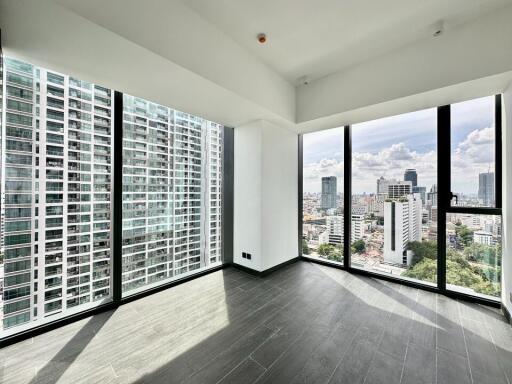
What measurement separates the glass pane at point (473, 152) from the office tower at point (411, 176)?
0.36m

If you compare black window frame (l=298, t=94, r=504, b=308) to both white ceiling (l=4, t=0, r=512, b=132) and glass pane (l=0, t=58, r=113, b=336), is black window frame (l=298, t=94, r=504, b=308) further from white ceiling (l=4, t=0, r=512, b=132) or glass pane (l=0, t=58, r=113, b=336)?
glass pane (l=0, t=58, r=113, b=336)

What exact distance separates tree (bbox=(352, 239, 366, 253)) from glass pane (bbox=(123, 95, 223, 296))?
2.20 m

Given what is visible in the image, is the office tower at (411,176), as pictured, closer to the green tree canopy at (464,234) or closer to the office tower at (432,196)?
the office tower at (432,196)

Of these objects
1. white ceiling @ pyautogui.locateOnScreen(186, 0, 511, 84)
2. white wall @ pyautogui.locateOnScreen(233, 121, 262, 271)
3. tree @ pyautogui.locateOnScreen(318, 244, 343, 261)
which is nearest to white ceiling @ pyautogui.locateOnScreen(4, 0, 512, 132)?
white ceiling @ pyautogui.locateOnScreen(186, 0, 511, 84)

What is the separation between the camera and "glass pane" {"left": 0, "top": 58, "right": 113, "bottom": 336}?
178 cm

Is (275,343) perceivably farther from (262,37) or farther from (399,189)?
(262,37)

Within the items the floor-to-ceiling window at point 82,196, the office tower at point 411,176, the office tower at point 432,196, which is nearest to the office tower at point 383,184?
the office tower at point 411,176

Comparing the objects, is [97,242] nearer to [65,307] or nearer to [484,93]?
[65,307]

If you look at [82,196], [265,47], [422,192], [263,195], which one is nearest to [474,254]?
[422,192]

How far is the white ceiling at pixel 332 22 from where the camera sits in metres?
1.86

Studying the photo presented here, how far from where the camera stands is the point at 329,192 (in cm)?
366

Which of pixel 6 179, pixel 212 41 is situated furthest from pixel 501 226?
pixel 6 179

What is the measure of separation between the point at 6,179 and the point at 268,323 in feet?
8.50

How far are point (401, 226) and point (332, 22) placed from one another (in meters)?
2.62
